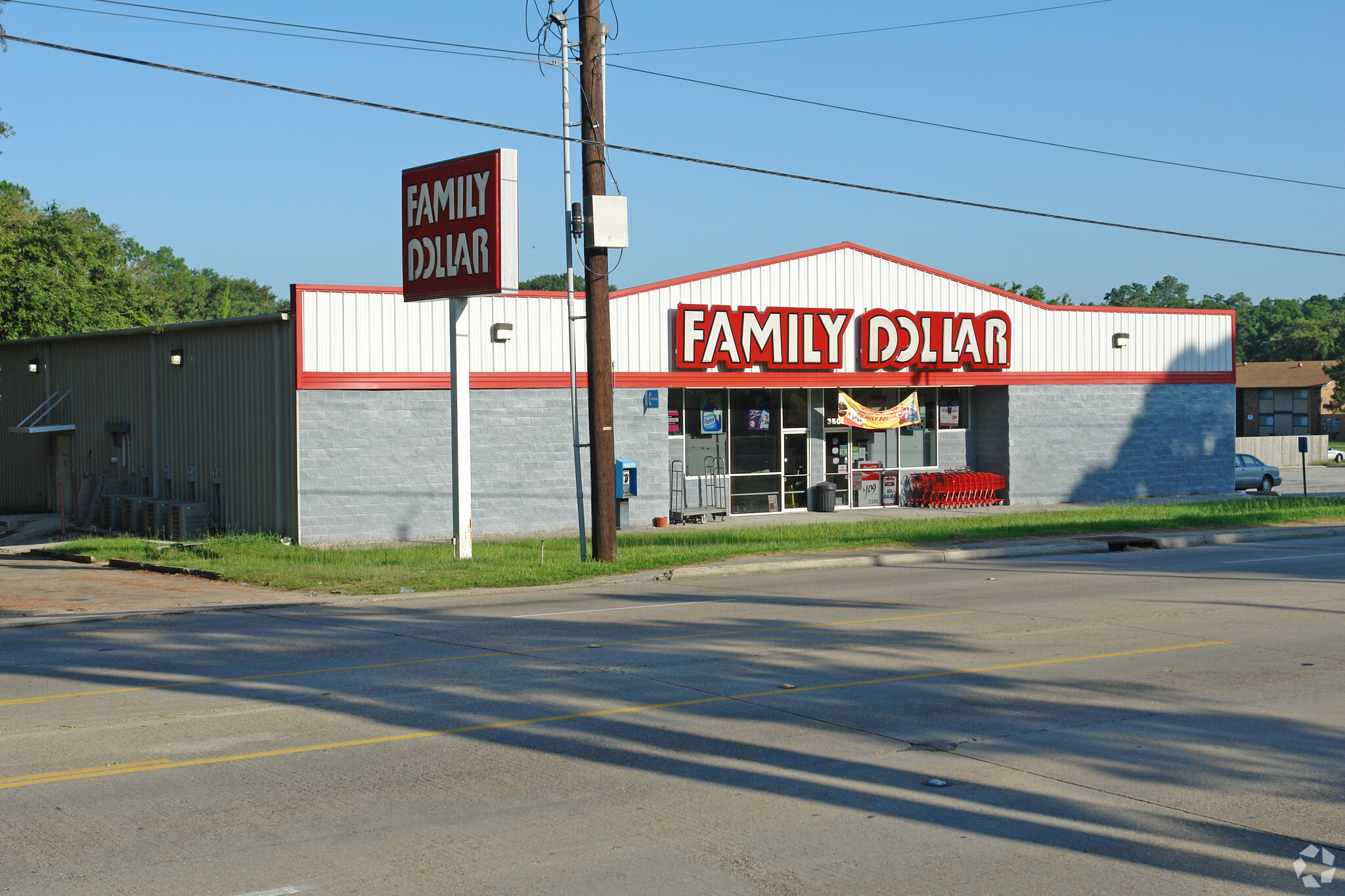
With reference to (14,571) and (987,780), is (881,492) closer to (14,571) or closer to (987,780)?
(14,571)

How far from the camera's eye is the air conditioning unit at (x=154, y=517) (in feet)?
88.5

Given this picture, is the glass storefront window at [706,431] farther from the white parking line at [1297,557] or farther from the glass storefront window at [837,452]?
the white parking line at [1297,557]

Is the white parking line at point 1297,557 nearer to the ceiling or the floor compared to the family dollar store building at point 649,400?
nearer to the floor

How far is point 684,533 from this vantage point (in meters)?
25.8

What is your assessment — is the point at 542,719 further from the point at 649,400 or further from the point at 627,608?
the point at 649,400

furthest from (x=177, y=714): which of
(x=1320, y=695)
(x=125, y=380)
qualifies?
(x=125, y=380)

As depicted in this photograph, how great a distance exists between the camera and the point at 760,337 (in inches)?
1190

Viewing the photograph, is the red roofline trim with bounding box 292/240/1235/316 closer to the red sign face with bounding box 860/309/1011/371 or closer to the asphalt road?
the red sign face with bounding box 860/309/1011/371

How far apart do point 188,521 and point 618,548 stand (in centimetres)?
983

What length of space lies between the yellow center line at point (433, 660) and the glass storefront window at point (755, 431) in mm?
16776

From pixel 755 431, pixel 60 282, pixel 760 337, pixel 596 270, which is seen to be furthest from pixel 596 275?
pixel 60 282

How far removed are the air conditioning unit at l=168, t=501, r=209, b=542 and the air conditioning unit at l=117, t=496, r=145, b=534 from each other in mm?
2128

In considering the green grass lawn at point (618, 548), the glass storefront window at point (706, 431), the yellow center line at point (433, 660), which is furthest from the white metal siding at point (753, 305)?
the yellow center line at point (433, 660)

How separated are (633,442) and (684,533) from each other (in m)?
3.54
